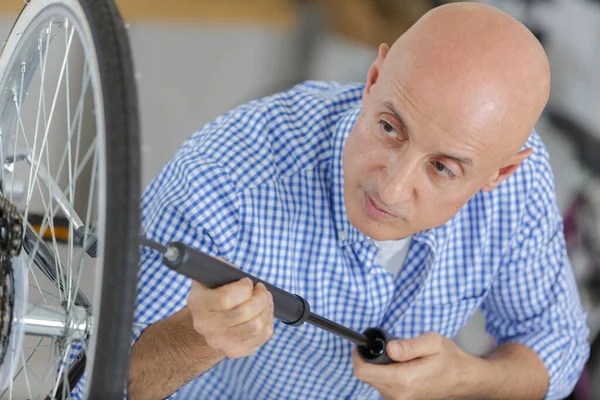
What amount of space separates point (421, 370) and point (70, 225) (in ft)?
1.45

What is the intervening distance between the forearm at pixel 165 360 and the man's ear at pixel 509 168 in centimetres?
38

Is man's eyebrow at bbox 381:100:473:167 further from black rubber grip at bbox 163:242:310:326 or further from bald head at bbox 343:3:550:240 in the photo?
black rubber grip at bbox 163:242:310:326

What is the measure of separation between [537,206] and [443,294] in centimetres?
18

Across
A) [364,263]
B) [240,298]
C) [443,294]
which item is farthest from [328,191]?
[240,298]

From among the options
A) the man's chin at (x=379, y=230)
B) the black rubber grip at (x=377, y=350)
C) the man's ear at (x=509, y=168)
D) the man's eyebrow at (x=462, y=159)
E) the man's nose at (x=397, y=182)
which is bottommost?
the black rubber grip at (x=377, y=350)

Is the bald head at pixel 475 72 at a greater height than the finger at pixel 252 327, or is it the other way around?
the bald head at pixel 475 72

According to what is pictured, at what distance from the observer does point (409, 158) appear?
865 mm

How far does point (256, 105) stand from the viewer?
3.55ft

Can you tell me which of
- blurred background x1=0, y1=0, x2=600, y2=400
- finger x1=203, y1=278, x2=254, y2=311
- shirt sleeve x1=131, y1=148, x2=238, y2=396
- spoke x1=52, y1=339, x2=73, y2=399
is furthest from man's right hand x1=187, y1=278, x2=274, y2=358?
blurred background x1=0, y1=0, x2=600, y2=400

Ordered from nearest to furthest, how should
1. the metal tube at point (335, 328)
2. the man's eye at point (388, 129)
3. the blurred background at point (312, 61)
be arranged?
the metal tube at point (335, 328), the man's eye at point (388, 129), the blurred background at point (312, 61)

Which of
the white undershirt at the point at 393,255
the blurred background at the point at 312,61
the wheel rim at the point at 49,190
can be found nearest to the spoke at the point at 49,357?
the wheel rim at the point at 49,190

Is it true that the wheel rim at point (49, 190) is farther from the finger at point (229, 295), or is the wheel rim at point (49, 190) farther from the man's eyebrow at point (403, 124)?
the man's eyebrow at point (403, 124)

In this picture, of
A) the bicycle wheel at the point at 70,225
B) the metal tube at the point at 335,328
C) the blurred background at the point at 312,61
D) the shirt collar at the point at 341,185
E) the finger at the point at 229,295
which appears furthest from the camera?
the blurred background at the point at 312,61

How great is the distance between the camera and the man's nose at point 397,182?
868 mm
